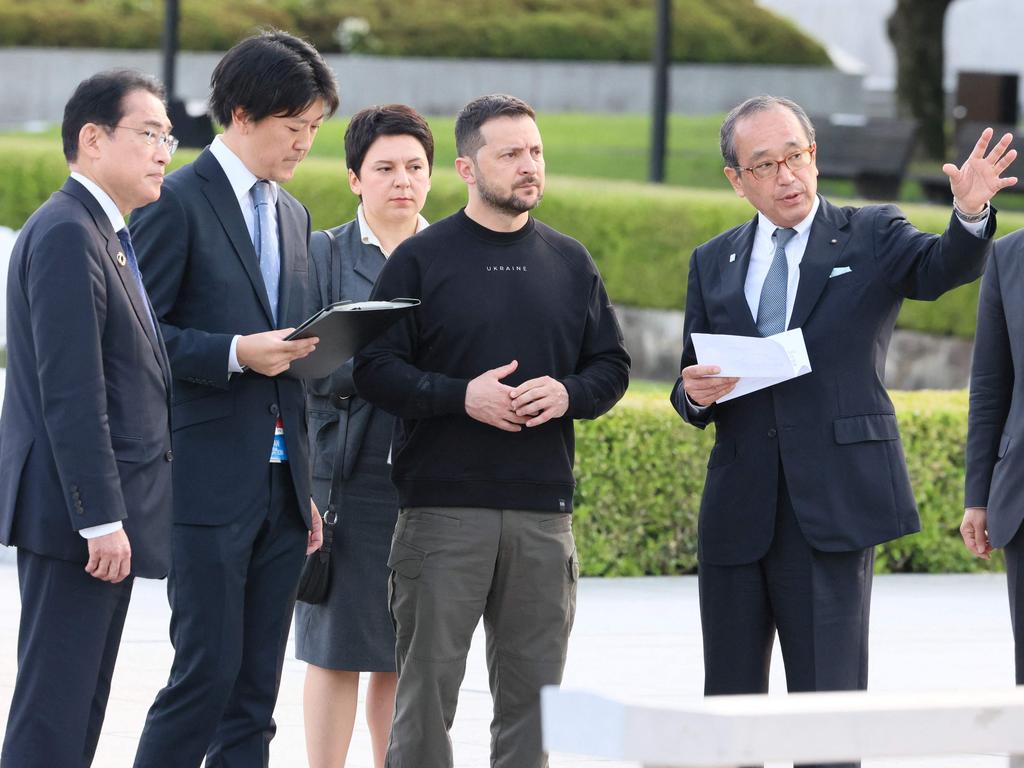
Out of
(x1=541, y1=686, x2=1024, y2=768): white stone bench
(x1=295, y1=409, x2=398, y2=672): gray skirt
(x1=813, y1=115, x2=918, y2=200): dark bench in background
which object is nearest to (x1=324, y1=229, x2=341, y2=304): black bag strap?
(x1=295, y1=409, x2=398, y2=672): gray skirt

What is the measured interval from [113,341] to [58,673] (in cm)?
78

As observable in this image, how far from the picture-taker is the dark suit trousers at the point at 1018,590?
459 cm

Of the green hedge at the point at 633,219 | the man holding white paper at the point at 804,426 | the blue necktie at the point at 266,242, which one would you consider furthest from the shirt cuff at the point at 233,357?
the green hedge at the point at 633,219

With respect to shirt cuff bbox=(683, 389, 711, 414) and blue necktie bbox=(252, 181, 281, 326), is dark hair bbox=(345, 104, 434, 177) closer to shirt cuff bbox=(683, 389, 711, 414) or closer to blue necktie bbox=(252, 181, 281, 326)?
blue necktie bbox=(252, 181, 281, 326)

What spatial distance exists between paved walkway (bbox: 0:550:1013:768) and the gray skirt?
0.56 m

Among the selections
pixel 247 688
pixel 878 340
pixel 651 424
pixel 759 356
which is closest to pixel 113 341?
pixel 247 688

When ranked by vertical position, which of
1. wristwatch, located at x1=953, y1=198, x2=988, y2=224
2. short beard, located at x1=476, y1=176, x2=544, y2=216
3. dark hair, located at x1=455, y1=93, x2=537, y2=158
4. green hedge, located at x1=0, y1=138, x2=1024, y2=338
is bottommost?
wristwatch, located at x1=953, y1=198, x2=988, y2=224

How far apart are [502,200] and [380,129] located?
0.88 m

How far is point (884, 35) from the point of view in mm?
33406

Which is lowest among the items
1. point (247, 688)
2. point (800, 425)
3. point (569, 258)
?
point (247, 688)

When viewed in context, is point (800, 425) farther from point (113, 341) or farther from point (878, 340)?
point (113, 341)

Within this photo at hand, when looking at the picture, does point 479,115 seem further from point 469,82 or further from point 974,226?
point 469,82

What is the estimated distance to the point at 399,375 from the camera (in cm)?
452

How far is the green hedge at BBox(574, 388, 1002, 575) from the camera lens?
843cm
